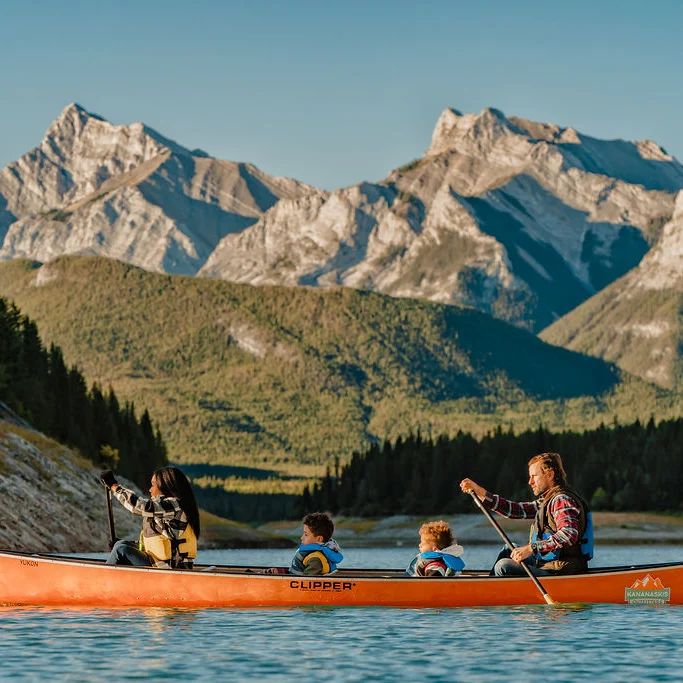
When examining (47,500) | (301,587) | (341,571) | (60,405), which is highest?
(60,405)

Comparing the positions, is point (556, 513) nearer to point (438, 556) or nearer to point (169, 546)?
point (438, 556)

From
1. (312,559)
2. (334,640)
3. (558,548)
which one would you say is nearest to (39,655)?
(334,640)

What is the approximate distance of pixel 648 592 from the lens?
44719 mm

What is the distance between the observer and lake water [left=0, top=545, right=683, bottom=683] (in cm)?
3375

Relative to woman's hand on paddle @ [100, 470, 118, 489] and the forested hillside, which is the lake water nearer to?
woman's hand on paddle @ [100, 470, 118, 489]

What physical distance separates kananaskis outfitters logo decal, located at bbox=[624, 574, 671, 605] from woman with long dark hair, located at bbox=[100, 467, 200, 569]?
12.2m

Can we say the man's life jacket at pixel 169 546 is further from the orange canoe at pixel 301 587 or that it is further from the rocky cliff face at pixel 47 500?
the rocky cliff face at pixel 47 500

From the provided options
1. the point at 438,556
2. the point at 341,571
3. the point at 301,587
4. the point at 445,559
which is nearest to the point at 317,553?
the point at 301,587

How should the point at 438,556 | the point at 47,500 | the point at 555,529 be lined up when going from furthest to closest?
the point at 47,500 → the point at 438,556 → the point at 555,529

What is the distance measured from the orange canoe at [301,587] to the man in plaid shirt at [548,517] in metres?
0.55

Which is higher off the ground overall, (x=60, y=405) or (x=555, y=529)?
(x=60, y=405)

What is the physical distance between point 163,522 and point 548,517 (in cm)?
1027

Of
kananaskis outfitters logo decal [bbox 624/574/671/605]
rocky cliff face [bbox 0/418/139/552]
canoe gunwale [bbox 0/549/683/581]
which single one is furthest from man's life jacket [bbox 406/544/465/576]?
rocky cliff face [bbox 0/418/139/552]

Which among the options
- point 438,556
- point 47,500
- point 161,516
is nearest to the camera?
point 161,516
